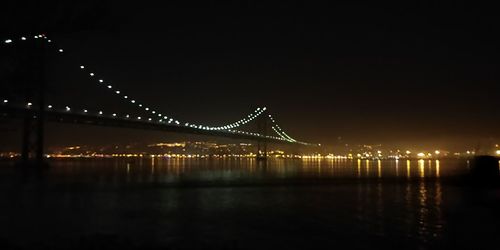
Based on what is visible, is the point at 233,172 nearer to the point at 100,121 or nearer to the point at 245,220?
the point at 100,121

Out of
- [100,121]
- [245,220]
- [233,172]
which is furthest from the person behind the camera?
[100,121]

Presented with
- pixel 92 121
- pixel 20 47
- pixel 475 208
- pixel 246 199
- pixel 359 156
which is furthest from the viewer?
pixel 359 156

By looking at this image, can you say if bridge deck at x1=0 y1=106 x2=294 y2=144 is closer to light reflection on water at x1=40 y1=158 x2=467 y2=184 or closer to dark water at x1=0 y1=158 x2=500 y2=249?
light reflection on water at x1=40 y1=158 x2=467 y2=184

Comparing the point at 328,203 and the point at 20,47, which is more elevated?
the point at 20,47

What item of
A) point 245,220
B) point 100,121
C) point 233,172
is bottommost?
point 245,220

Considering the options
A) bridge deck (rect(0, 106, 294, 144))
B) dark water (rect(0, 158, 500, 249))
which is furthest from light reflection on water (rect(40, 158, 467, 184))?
dark water (rect(0, 158, 500, 249))

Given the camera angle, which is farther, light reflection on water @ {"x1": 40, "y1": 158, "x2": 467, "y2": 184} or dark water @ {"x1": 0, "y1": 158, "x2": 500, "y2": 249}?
light reflection on water @ {"x1": 40, "y1": 158, "x2": 467, "y2": 184}

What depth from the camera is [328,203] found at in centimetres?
2294

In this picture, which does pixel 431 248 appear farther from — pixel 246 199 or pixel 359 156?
pixel 359 156

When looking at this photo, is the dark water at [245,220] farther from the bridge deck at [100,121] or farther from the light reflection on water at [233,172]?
the bridge deck at [100,121]

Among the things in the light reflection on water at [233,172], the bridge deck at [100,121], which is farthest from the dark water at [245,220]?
the bridge deck at [100,121]

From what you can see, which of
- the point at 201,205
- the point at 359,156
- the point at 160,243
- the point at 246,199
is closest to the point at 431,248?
the point at 160,243

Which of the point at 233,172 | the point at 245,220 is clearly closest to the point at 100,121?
the point at 233,172

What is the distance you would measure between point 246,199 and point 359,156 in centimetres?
17021
